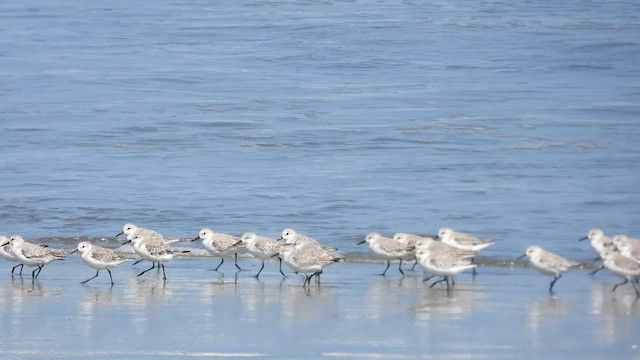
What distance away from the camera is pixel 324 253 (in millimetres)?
13984

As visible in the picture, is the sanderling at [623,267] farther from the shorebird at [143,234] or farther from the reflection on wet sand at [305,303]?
the shorebird at [143,234]

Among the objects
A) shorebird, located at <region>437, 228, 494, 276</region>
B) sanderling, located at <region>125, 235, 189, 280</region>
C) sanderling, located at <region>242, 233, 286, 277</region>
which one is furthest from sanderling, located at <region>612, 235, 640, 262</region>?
sanderling, located at <region>125, 235, 189, 280</region>

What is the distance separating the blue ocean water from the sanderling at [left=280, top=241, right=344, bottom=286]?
2096 millimetres

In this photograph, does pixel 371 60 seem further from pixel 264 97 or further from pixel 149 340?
pixel 149 340

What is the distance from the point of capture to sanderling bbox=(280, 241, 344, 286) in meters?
13.8

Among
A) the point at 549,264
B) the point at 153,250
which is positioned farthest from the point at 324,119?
the point at 549,264

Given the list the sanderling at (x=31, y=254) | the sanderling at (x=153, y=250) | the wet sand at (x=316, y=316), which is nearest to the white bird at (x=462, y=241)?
the wet sand at (x=316, y=316)

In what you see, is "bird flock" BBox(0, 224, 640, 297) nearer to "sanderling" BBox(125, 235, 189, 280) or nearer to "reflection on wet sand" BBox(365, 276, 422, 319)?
"sanderling" BBox(125, 235, 189, 280)

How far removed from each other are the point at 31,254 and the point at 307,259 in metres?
2.99

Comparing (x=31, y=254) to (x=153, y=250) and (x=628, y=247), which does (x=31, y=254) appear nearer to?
(x=153, y=250)

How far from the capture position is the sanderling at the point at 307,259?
13.8 m

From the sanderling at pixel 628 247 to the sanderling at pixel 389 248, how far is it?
2.17m

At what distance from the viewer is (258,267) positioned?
15.2m

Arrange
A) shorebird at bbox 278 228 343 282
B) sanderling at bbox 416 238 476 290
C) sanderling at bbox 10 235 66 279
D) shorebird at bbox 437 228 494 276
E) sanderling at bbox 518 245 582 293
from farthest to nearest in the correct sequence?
1. shorebird at bbox 437 228 494 276
2. sanderling at bbox 10 235 66 279
3. shorebird at bbox 278 228 343 282
4. sanderling at bbox 518 245 582 293
5. sanderling at bbox 416 238 476 290
